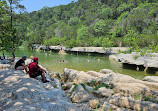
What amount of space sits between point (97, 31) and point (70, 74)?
60.3 m

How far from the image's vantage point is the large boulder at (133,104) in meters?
3.88

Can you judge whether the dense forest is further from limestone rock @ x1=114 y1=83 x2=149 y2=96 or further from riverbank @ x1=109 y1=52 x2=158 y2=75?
limestone rock @ x1=114 y1=83 x2=149 y2=96

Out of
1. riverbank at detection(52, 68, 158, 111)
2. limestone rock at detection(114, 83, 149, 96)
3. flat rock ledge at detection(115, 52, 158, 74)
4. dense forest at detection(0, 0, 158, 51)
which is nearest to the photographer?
riverbank at detection(52, 68, 158, 111)

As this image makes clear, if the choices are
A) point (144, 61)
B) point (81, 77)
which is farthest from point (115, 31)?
point (81, 77)

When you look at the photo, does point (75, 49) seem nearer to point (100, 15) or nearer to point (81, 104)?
point (81, 104)

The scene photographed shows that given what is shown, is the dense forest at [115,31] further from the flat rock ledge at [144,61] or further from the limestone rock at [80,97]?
the limestone rock at [80,97]

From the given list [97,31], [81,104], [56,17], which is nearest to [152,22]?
[97,31]

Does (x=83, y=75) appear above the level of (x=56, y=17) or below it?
below

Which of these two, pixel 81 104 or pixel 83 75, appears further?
pixel 83 75

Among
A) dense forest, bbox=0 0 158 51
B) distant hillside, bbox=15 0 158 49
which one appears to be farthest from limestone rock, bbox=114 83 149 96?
distant hillside, bbox=15 0 158 49

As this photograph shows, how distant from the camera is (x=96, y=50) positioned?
43.5 metres

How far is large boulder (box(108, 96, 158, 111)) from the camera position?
3885 millimetres

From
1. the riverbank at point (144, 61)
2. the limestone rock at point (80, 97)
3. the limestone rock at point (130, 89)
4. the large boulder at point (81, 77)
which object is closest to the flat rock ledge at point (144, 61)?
the riverbank at point (144, 61)

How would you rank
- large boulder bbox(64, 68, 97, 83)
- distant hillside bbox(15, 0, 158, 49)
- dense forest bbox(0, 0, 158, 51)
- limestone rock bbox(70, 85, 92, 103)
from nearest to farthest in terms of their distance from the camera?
limestone rock bbox(70, 85, 92, 103)
large boulder bbox(64, 68, 97, 83)
dense forest bbox(0, 0, 158, 51)
distant hillside bbox(15, 0, 158, 49)
